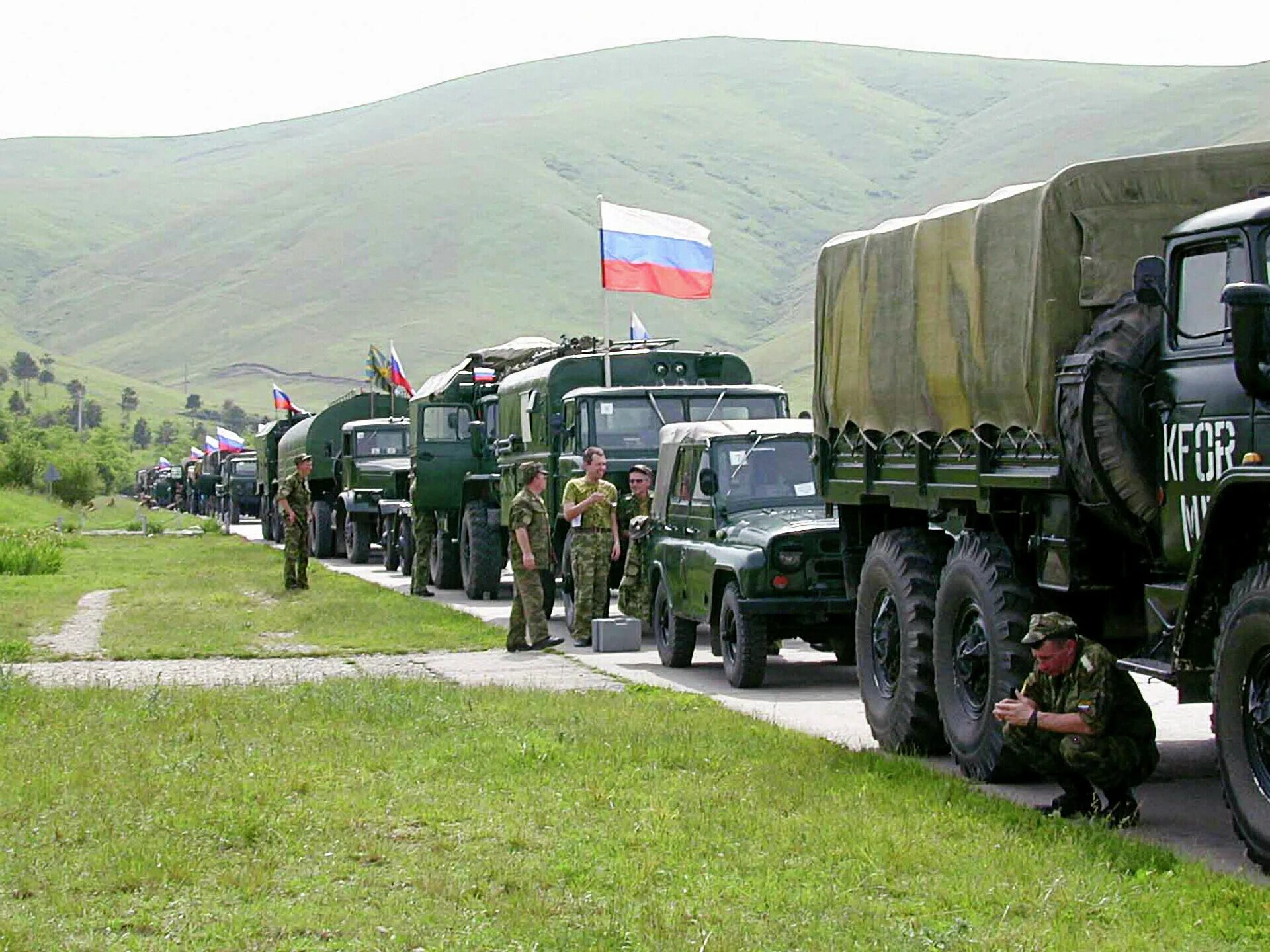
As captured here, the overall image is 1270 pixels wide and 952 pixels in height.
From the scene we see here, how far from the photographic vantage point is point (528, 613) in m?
18.7

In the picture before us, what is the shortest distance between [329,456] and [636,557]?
824 inches

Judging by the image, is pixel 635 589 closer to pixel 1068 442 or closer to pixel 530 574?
pixel 530 574

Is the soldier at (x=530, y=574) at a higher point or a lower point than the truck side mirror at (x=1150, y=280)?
lower

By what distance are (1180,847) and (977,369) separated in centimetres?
263

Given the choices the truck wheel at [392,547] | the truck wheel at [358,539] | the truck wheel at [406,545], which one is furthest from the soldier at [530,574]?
the truck wheel at [358,539]

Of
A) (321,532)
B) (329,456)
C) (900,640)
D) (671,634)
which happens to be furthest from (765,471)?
(321,532)

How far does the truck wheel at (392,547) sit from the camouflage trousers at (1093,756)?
24.0m

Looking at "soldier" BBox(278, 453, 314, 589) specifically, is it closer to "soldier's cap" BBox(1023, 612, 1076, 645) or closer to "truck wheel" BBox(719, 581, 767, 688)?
"truck wheel" BBox(719, 581, 767, 688)

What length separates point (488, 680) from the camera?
15688 millimetres

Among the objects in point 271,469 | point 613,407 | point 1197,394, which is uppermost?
point 613,407

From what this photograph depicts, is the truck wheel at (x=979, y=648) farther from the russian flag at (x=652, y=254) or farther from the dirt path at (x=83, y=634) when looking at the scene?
the russian flag at (x=652, y=254)

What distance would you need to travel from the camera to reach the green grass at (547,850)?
719 cm

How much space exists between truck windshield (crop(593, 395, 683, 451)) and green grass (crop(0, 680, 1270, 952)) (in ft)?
27.8

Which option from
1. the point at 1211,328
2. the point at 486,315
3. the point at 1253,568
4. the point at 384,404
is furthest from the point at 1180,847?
the point at 486,315
